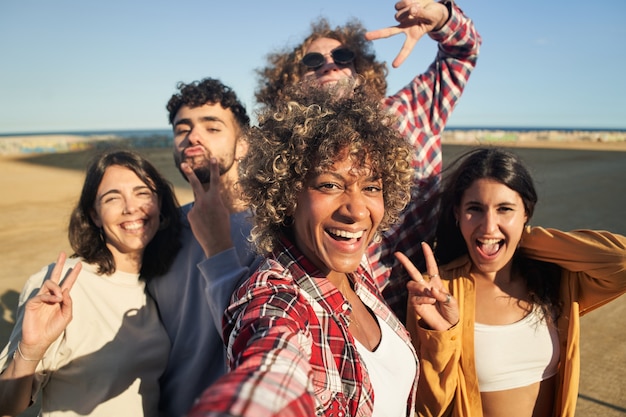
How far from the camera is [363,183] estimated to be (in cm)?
179

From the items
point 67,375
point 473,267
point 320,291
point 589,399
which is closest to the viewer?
point 320,291

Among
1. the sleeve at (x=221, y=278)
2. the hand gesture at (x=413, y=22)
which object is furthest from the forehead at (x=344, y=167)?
the hand gesture at (x=413, y=22)

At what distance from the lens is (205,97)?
307 centimetres

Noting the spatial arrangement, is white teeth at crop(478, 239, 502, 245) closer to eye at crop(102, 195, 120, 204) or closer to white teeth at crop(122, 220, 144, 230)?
white teeth at crop(122, 220, 144, 230)

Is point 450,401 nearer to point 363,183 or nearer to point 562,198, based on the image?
point 363,183

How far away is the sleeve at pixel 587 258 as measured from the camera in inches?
88.8

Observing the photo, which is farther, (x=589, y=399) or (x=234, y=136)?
(x=589, y=399)

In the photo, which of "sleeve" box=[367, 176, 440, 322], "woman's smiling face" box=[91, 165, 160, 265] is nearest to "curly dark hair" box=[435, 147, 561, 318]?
"sleeve" box=[367, 176, 440, 322]

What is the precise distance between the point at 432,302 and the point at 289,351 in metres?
1.16

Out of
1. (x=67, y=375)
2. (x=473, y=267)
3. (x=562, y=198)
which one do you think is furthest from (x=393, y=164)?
(x=562, y=198)

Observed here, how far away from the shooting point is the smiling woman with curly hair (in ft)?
4.75

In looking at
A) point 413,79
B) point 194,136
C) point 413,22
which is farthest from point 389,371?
point 413,22

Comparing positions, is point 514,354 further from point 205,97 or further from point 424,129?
point 205,97

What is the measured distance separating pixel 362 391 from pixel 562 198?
12.0m
